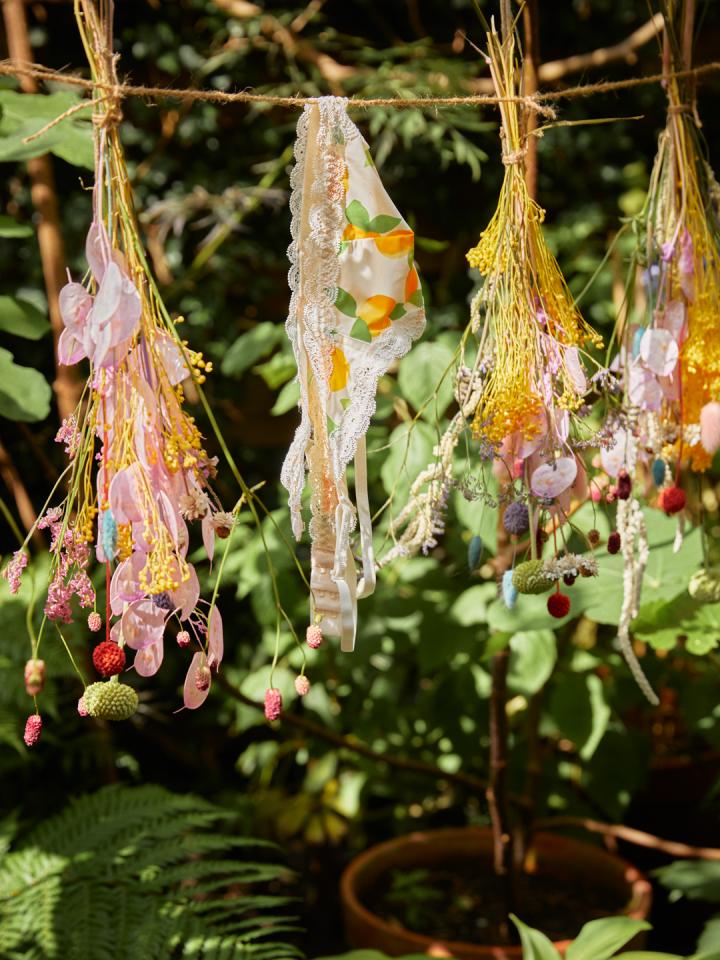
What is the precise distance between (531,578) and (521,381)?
6.5 inches

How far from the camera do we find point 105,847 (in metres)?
1.32

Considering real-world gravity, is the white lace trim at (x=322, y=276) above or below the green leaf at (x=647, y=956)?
above

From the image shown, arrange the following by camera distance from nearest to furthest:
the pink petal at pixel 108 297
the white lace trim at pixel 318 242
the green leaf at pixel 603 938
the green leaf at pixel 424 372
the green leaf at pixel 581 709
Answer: the pink petal at pixel 108 297 < the white lace trim at pixel 318 242 < the green leaf at pixel 603 938 < the green leaf at pixel 424 372 < the green leaf at pixel 581 709

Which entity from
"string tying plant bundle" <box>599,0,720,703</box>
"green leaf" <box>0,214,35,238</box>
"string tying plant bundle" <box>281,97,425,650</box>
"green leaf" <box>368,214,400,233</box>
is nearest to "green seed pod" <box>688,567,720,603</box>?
"string tying plant bundle" <box>599,0,720,703</box>

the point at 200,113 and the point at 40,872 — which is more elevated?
the point at 200,113

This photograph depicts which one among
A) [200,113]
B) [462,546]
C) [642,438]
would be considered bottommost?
[462,546]

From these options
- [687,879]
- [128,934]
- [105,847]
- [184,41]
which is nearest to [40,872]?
[105,847]

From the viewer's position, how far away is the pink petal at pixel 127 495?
679mm

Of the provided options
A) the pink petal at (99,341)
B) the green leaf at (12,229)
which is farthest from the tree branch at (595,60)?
the pink petal at (99,341)

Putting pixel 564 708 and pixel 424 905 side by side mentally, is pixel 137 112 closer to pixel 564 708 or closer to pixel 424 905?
pixel 564 708

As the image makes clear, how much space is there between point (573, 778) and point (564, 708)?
396 millimetres

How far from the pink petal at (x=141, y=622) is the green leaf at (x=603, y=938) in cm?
59

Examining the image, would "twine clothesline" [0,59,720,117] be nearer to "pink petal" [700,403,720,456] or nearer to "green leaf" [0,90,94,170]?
"green leaf" [0,90,94,170]

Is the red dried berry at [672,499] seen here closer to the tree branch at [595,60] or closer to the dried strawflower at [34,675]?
the dried strawflower at [34,675]
